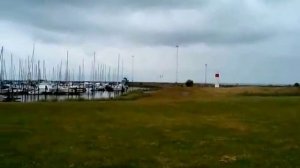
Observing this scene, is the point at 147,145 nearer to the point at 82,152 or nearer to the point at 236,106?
the point at 82,152

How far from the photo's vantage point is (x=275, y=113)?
1554 inches

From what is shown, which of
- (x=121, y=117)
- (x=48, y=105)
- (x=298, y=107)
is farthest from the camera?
(x=298, y=107)

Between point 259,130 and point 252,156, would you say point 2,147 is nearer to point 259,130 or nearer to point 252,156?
point 252,156

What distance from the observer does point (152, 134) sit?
29031mm

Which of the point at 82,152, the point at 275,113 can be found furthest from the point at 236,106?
the point at 82,152

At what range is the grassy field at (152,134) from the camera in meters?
21.8

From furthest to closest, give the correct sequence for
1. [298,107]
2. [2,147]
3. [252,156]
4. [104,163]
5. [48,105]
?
1. [298,107]
2. [48,105]
3. [2,147]
4. [252,156]
5. [104,163]

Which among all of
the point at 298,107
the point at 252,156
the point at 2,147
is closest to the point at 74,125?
the point at 2,147

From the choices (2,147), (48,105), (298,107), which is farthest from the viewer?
(298,107)

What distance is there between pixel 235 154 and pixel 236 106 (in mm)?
19714

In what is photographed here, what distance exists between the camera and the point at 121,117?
35469 mm

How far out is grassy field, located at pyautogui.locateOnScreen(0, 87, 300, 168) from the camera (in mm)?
21844

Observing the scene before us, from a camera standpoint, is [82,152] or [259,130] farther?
[259,130]

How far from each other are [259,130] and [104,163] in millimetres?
13737
